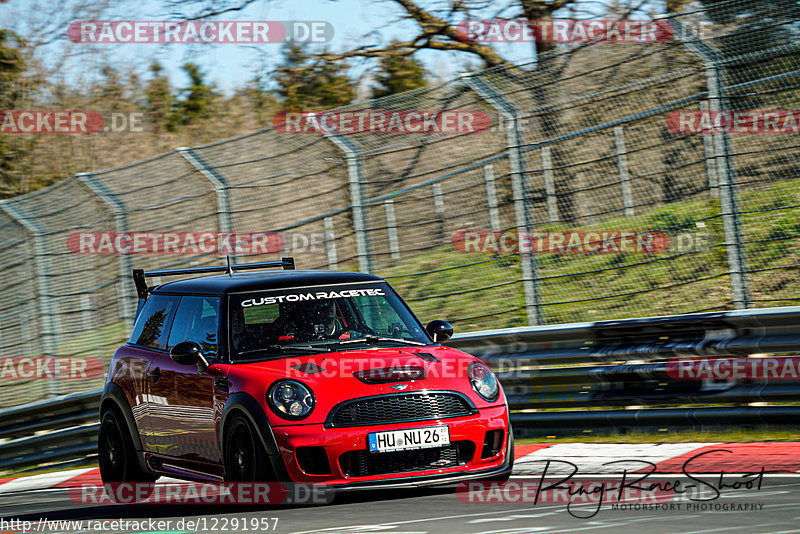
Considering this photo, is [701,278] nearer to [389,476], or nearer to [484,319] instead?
[484,319]

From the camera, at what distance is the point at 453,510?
261 inches

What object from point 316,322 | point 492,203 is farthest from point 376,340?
point 492,203

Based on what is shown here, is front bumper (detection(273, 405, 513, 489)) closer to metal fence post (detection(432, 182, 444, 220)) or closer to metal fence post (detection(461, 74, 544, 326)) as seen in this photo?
metal fence post (detection(461, 74, 544, 326))

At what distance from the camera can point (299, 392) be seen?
684 cm

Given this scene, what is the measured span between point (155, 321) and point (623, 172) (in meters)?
4.21

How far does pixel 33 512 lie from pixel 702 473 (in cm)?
461

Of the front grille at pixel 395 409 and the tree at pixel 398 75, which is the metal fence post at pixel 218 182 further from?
the tree at pixel 398 75

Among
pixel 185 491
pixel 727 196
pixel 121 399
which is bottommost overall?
pixel 185 491

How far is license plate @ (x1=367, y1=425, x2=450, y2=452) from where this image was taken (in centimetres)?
675

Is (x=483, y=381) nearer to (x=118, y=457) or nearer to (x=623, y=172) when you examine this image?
(x=118, y=457)

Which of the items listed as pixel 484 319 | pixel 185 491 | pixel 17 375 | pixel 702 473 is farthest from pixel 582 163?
pixel 17 375

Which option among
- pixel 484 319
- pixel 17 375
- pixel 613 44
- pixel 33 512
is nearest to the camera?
pixel 33 512

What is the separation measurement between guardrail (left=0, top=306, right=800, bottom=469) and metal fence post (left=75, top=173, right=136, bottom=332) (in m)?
4.39

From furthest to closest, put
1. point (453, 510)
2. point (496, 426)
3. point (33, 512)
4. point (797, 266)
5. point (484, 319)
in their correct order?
point (484, 319) < point (797, 266) < point (33, 512) < point (496, 426) < point (453, 510)
